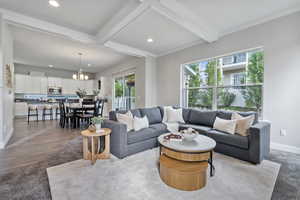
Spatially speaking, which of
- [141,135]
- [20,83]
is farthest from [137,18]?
[20,83]

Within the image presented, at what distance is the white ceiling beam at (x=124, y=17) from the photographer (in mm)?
2479

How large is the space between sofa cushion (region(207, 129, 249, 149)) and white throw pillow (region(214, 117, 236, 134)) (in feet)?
Result: 0.32

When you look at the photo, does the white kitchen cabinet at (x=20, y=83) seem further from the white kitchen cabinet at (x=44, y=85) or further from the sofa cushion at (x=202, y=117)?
the sofa cushion at (x=202, y=117)

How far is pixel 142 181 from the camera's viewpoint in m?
1.78

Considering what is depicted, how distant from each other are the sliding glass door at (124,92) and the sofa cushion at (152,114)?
9.49ft

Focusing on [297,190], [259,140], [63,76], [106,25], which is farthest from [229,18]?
[63,76]

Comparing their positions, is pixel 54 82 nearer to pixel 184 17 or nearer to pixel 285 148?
pixel 184 17

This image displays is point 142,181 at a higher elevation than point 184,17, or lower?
lower

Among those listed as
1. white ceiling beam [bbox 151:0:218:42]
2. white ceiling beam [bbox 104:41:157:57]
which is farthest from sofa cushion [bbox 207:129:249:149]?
white ceiling beam [bbox 104:41:157:57]

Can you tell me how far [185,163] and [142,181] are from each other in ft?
2.02

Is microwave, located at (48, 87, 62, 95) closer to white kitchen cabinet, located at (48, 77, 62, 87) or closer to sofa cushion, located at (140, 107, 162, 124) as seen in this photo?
→ white kitchen cabinet, located at (48, 77, 62, 87)

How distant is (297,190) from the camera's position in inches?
64.3

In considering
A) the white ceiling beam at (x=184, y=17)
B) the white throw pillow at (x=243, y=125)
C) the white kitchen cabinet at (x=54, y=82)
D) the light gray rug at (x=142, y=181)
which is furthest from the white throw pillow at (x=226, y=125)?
the white kitchen cabinet at (x=54, y=82)

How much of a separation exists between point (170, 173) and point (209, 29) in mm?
3536
